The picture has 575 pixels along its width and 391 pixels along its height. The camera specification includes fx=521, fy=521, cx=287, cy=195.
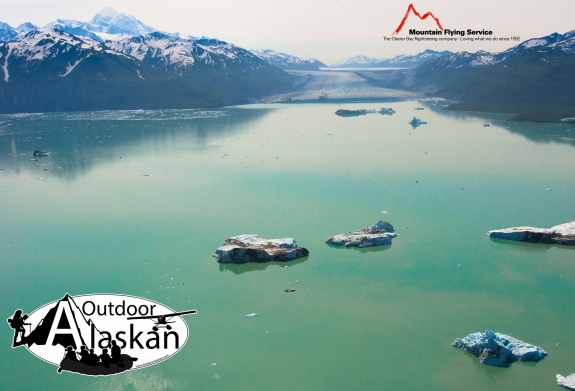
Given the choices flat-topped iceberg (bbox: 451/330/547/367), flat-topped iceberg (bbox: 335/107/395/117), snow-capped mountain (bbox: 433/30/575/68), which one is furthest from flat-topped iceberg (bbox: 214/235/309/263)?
→ snow-capped mountain (bbox: 433/30/575/68)

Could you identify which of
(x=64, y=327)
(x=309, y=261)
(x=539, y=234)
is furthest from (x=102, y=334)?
(x=539, y=234)

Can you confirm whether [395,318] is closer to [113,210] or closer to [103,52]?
[113,210]

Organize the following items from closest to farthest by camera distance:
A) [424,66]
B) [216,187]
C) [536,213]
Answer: [536,213]
[216,187]
[424,66]

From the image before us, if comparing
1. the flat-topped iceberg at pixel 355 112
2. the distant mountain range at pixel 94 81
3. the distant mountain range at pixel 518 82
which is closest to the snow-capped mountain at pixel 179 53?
the distant mountain range at pixel 94 81

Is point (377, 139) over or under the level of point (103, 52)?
under

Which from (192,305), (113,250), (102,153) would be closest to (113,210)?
(113,250)

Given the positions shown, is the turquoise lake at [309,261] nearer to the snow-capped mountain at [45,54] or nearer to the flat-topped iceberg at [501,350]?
the flat-topped iceberg at [501,350]

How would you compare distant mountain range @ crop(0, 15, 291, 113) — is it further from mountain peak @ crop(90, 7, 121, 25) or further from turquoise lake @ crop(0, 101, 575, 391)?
mountain peak @ crop(90, 7, 121, 25)
